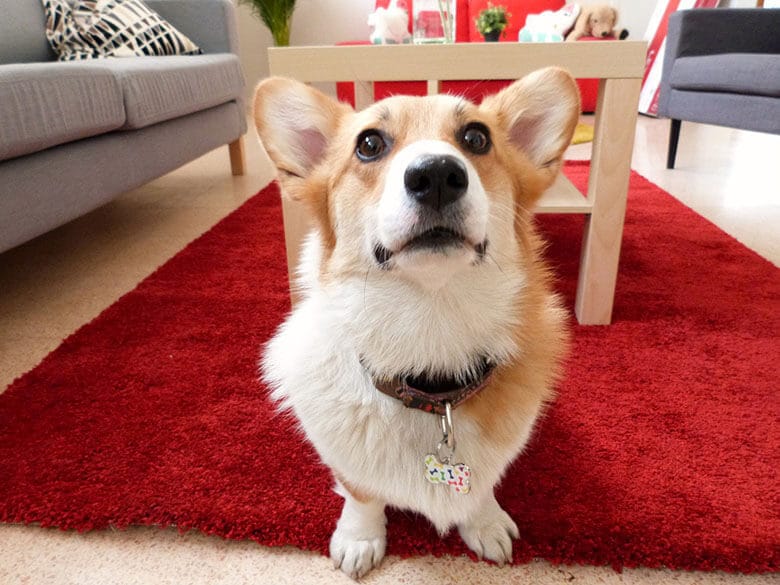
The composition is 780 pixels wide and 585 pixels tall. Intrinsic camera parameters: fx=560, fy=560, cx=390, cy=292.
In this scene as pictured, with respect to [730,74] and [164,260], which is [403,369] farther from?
[730,74]

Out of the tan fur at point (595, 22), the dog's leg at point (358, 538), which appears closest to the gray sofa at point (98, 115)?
the dog's leg at point (358, 538)

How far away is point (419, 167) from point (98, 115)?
4.61ft

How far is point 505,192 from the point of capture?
86 cm

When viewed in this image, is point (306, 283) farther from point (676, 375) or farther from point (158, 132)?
point (158, 132)

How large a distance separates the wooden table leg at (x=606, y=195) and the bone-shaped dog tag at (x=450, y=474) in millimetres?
845

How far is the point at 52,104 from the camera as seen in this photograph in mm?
1477

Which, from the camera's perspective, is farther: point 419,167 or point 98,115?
point 98,115

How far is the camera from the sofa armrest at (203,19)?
9.54 feet

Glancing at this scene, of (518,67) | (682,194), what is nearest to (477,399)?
(518,67)

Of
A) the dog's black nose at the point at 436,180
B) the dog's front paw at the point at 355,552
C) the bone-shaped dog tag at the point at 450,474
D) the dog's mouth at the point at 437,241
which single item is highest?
the dog's black nose at the point at 436,180

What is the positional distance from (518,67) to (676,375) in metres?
0.79

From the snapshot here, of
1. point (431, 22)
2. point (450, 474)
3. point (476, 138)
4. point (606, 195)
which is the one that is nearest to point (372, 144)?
point (476, 138)

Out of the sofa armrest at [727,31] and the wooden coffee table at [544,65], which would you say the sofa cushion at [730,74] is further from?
the wooden coffee table at [544,65]

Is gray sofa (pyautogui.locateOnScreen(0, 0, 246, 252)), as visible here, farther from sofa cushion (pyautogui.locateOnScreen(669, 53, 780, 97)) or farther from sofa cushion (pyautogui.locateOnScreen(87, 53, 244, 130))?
sofa cushion (pyautogui.locateOnScreen(669, 53, 780, 97))
